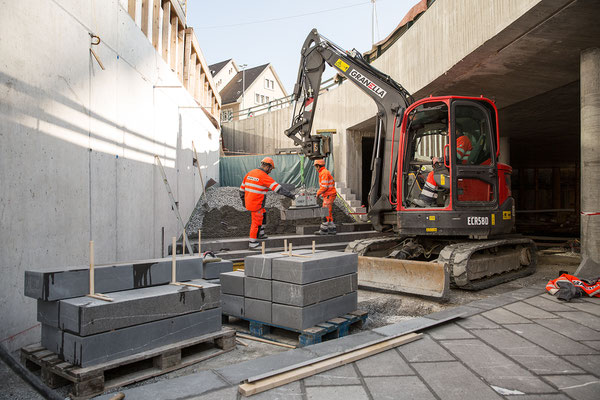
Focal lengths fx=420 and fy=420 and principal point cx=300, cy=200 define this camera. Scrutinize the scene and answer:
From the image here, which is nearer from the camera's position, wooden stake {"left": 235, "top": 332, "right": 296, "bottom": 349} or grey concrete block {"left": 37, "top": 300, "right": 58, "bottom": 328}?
grey concrete block {"left": 37, "top": 300, "right": 58, "bottom": 328}

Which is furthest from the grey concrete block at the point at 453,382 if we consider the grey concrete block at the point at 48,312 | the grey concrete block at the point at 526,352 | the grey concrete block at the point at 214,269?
the grey concrete block at the point at 48,312

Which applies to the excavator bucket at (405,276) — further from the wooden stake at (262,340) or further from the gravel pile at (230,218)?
the gravel pile at (230,218)

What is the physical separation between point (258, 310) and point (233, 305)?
463 mm

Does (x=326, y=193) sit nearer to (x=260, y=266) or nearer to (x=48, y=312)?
(x=260, y=266)

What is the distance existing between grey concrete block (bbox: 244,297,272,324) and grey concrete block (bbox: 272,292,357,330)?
9 cm

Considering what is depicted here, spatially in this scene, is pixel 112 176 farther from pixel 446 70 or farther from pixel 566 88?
pixel 566 88

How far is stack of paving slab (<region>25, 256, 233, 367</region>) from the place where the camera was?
3.46m

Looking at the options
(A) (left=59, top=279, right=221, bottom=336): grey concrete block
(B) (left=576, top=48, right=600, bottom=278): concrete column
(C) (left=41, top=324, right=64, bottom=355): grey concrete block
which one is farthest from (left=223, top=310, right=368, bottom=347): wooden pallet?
(B) (left=576, top=48, right=600, bottom=278): concrete column

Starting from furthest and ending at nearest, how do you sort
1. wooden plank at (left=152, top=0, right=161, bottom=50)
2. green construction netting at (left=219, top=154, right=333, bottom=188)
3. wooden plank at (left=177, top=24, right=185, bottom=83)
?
green construction netting at (left=219, top=154, right=333, bottom=188)
wooden plank at (left=177, top=24, right=185, bottom=83)
wooden plank at (left=152, top=0, right=161, bottom=50)

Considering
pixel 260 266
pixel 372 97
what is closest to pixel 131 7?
pixel 372 97

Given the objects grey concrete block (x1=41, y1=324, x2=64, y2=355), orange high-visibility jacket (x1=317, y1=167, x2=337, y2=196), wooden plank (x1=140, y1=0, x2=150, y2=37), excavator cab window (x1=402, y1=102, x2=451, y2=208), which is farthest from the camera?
orange high-visibility jacket (x1=317, y1=167, x2=337, y2=196)

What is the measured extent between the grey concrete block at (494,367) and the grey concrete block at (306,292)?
1.38m

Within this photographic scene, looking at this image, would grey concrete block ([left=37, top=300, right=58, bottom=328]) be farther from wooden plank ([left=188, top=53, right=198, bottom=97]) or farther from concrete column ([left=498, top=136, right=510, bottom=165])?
concrete column ([left=498, top=136, right=510, bottom=165])

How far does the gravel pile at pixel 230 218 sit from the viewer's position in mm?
11414
